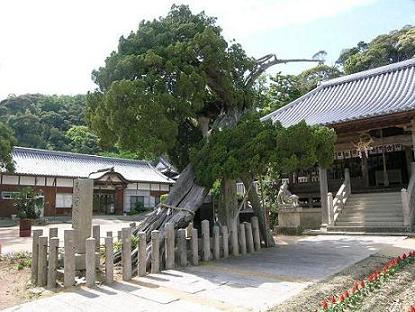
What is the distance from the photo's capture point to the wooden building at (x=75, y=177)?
31.8 metres

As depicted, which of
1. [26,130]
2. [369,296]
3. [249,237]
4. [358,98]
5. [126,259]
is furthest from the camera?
[26,130]

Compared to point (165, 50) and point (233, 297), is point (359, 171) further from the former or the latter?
point (233, 297)

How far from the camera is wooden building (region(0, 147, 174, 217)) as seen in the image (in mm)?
31812

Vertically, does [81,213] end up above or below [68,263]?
above

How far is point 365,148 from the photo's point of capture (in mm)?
15992

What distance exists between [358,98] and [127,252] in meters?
15.4

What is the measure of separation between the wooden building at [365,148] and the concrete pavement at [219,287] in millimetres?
5537

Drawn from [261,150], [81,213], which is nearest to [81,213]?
[81,213]

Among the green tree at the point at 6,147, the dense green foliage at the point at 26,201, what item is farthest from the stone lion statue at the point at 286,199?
the green tree at the point at 6,147

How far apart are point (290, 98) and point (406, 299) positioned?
28556 millimetres

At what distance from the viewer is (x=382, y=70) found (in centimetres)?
2047

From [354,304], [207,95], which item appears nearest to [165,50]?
[207,95]

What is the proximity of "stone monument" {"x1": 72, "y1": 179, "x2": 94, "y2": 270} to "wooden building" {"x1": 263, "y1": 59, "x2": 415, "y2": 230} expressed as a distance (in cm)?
1080

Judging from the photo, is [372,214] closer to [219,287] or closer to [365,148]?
[365,148]
